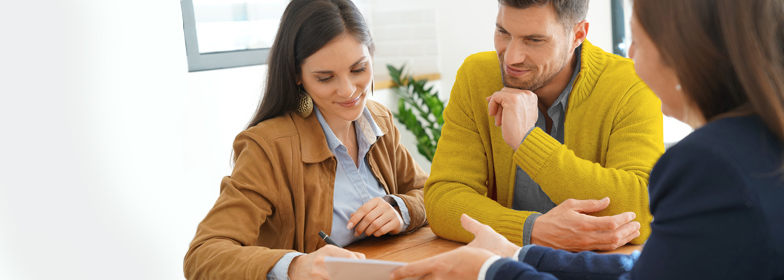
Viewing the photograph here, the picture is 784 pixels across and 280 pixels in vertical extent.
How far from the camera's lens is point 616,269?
1170mm

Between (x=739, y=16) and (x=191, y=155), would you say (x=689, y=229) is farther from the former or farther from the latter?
(x=191, y=155)

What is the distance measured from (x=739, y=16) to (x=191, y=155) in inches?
98.6

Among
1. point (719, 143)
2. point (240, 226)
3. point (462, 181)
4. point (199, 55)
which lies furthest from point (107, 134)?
point (719, 143)

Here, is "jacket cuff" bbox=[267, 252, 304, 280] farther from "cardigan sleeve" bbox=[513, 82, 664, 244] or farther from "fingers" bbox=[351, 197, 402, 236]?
"cardigan sleeve" bbox=[513, 82, 664, 244]

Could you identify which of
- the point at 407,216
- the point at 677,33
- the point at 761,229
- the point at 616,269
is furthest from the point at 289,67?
the point at 761,229

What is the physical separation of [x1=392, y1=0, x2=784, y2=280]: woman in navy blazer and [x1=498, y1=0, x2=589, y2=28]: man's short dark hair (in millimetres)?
803

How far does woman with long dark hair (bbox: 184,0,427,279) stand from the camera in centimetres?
159

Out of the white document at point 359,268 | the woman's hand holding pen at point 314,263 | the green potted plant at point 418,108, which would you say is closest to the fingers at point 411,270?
the white document at point 359,268

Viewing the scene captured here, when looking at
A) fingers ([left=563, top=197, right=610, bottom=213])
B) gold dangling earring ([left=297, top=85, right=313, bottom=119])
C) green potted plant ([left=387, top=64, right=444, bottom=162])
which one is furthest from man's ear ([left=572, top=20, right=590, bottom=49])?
green potted plant ([left=387, top=64, right=444, bottom=162])

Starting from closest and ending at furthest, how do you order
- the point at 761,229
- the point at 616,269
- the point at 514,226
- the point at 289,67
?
the point at 761,229 → the point at 616,269 → the point at 514,226 → the point at 289,67

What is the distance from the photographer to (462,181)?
1.79m

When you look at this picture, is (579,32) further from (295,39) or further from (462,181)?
(295,39)

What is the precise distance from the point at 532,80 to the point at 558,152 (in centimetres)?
30

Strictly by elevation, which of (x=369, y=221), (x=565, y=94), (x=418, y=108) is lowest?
(x=418, y=108)
